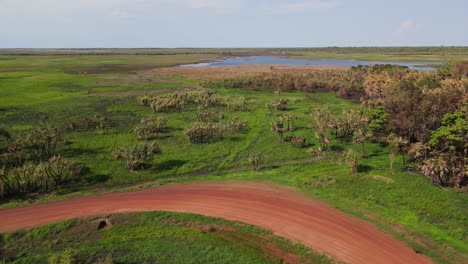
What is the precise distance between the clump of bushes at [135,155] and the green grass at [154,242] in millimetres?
10959

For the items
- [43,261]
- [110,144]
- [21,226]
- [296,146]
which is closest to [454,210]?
[296,146]

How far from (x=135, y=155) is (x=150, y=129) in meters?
14.3

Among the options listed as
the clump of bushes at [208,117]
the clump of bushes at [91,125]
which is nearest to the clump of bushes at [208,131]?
the clump of bushes at [208,117]

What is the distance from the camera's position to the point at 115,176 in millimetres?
32750

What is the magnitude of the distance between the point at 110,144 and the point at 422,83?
60.5 metres

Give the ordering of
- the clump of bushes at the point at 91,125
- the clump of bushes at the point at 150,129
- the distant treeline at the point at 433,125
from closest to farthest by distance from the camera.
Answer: the distant treeline at the point at 433,125
the clump of bushes at the point at 150,129
the clump of bushes at the point at 91,125

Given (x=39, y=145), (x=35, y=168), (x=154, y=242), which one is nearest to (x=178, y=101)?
(x=39, y=145)

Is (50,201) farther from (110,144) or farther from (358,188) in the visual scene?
(358,188)

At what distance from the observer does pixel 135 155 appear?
35.2 metres

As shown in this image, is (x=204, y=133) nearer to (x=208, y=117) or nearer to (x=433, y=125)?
(x=208, y=117)

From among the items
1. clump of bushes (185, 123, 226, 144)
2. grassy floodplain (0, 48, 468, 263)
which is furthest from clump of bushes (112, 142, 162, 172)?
clump of bushes (185, 123, 226, 144)

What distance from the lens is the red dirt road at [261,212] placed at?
1975 centimetres

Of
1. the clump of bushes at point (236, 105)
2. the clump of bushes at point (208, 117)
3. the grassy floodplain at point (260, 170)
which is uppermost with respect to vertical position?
the clump of bushes at point (236, 105)

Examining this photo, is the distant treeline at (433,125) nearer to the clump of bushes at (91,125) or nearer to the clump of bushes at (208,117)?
the clump of bushes at (208,117)
